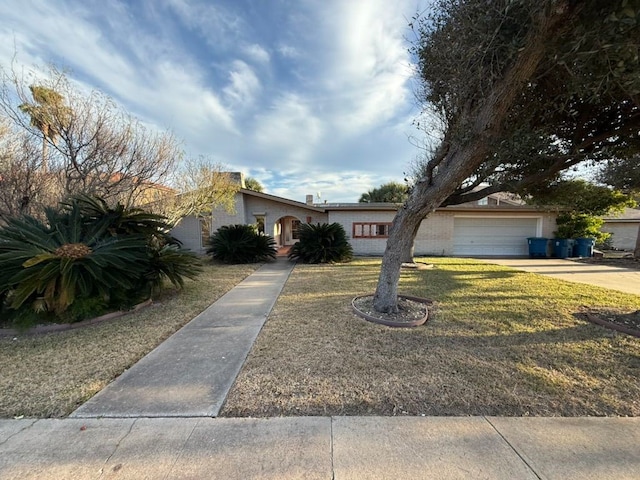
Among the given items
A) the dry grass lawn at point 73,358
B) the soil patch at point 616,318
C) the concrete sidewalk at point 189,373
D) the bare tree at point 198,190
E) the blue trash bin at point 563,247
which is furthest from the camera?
the blue trash bin at point 563,247

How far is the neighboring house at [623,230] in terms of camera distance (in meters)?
16.7

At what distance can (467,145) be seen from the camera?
4180 millimetres

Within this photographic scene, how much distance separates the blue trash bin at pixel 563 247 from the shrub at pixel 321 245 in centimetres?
1100

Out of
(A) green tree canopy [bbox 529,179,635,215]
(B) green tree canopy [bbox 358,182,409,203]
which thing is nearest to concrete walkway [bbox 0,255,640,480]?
(A) green tree canopy [bbox 529,179,635,215]

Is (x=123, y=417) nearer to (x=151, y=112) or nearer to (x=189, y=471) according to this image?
(x=189, y=471)

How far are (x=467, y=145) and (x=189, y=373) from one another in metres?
4.74

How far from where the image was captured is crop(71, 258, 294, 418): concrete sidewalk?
2.45 meters

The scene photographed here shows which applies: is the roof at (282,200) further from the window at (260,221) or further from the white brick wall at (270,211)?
the window at (260,221)

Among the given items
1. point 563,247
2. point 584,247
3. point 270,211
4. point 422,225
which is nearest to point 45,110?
point 270,211

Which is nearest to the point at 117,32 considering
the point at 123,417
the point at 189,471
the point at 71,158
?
the point at 71,158

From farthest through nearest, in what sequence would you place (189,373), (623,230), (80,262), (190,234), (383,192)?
(383,192) → (623,230) → (190,234) → (80,262) → (189,373)

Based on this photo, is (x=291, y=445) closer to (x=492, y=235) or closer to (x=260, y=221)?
(x=260, y=221)

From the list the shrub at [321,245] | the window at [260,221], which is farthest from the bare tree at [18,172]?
the window at [260,221]

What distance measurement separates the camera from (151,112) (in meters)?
8.05
